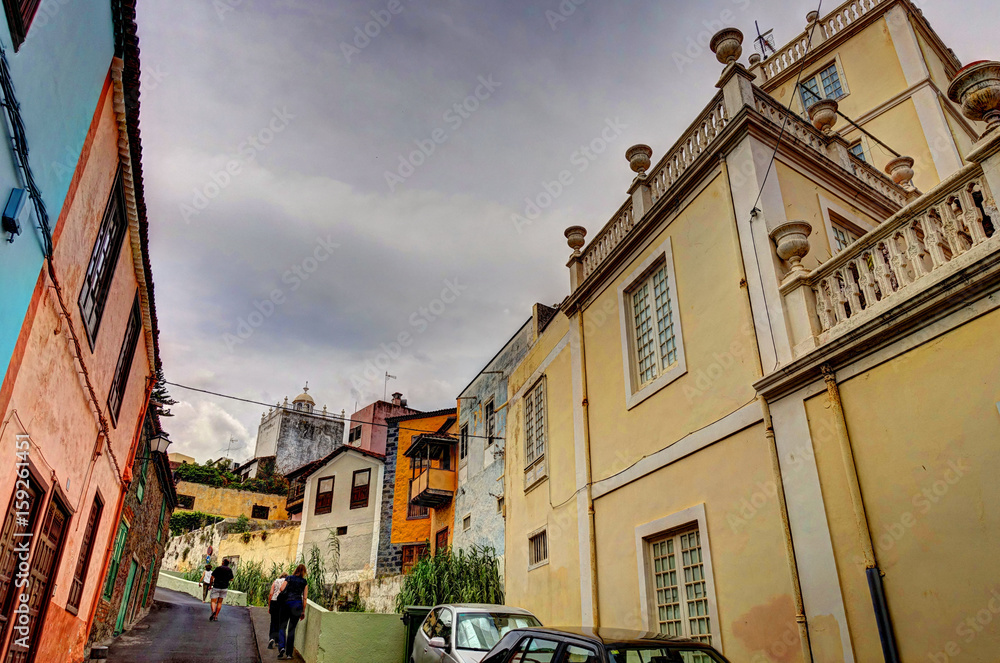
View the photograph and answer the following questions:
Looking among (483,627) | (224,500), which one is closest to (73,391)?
(483,627)

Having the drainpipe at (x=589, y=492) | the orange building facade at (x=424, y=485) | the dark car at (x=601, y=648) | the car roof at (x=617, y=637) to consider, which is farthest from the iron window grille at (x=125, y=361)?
the orange building facade at (x=424, y=485)

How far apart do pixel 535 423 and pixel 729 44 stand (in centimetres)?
785

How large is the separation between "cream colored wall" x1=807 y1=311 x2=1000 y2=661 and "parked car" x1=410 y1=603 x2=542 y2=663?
3868 mm

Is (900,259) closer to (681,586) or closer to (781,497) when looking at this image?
(781,497)

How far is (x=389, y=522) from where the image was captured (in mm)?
27688

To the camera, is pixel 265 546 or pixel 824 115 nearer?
pixel 824 115

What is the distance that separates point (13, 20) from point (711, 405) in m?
7.42

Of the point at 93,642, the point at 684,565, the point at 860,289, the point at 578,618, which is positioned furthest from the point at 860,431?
the point at 93,642

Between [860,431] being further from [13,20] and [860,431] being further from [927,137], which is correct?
[927,137]

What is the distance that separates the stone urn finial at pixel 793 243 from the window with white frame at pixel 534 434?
6708 millimetres

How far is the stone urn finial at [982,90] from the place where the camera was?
5.70 metres

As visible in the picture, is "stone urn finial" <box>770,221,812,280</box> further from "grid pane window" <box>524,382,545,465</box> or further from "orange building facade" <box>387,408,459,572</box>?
"orange building facade" <box>387,408,459,572</box>

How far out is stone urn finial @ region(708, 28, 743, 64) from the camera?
9227 mm

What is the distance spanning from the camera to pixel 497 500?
17812mm
